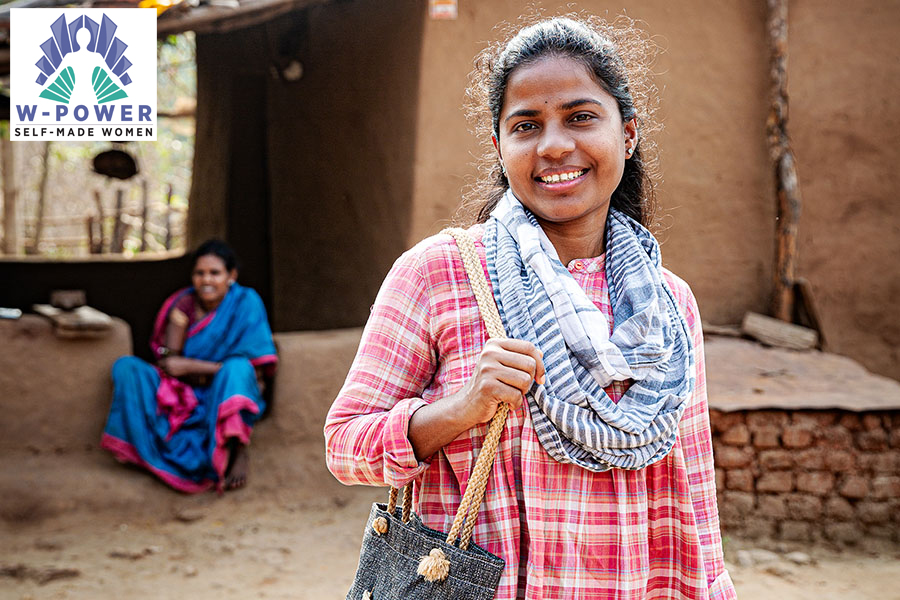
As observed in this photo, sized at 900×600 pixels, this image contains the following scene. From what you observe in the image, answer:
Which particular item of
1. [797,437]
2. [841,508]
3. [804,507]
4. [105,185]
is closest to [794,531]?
[804,507]

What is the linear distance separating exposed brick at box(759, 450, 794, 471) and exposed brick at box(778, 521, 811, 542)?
0.27m

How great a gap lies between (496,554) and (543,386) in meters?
0.24

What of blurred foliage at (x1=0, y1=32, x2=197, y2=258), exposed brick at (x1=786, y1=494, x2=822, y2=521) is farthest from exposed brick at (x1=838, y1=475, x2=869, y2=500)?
blurred foliage at (x1=0, y1=32, x2=197, y2=258)

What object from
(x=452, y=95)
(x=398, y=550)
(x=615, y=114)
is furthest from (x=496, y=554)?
(x=452, y=95)

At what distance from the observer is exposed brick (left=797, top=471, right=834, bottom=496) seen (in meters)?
4.00

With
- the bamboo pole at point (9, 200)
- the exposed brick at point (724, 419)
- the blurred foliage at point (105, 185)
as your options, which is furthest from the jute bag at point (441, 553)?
the blurred foliage at point (105, 185)

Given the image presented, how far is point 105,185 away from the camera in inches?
506

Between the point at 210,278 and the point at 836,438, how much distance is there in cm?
332

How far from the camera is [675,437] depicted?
1266 millimetres

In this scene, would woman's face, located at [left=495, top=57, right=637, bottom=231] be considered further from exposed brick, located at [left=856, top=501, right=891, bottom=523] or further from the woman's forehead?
exposed brick, located at [left=856, top=501, right=891, bottom=523]

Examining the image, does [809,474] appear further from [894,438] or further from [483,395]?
[483,395]

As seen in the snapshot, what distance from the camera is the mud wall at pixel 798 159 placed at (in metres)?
4.84

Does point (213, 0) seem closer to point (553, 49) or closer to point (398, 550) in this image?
point (553, 49)

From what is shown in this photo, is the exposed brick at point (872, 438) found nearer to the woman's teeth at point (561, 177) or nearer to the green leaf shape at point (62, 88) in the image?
the woman's teeth at point (561, 177)
